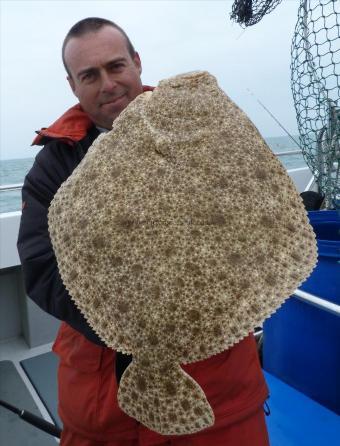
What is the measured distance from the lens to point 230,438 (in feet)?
6.08

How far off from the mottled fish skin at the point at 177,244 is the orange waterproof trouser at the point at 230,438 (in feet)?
1.83

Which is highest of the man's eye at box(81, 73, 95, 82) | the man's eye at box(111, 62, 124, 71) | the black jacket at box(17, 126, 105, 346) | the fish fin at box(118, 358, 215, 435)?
the man's eye at box(111, 62, 124, 71)

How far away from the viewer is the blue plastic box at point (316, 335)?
8.15 ft

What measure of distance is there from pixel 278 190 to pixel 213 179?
0.28m

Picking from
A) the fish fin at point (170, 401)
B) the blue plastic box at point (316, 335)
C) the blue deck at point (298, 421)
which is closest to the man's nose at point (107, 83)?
the fish fin at point (170, 401)

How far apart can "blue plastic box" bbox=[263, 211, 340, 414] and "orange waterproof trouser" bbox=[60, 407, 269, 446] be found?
83 centimetres

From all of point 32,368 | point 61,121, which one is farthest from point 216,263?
point 32,368

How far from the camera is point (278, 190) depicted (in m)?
1.59

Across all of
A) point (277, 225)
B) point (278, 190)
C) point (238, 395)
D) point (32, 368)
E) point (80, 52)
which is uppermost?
point (80, 52)

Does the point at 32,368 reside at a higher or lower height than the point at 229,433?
lower

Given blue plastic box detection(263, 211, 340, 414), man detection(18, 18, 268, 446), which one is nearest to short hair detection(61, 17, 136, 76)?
man detection(18, 18, 268, 446)

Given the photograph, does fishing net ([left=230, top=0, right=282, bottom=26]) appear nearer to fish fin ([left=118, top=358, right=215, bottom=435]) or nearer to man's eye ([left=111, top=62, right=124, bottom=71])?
man's eye ([left=111, top=62, right=124, bottom=71])

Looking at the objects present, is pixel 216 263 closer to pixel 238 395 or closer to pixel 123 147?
pixel 123 147

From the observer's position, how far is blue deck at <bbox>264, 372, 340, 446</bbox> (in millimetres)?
2293
